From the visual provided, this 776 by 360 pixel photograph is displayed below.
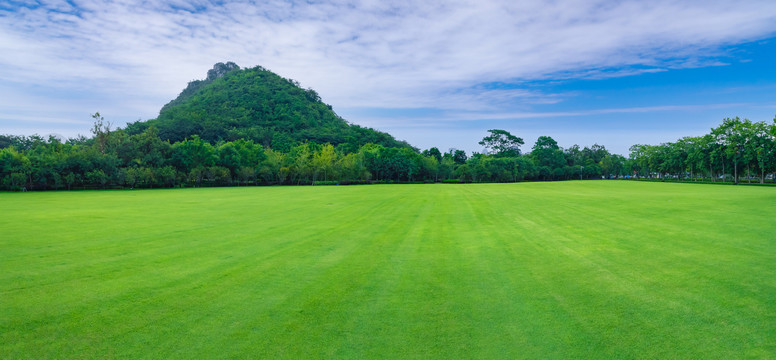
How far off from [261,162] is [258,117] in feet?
143

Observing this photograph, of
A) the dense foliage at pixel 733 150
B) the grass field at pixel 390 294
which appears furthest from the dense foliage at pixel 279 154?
the grass field at pixel 390 294

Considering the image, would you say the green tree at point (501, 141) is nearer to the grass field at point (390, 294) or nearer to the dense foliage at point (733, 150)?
Answer: the dense foliage at point (733, 150)

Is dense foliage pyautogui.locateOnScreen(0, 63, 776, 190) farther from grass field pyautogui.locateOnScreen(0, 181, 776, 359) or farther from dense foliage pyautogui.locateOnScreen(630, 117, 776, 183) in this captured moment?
grass field pyautogui.locateOnScreen(0, 181, 776, 359)

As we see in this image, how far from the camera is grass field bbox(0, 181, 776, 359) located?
4.36m

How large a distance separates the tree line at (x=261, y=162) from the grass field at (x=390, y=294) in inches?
1189

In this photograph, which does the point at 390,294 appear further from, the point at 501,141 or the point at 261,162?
the point at 501,141

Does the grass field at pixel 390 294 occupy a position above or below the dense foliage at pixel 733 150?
below

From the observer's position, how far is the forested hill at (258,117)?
96388mm

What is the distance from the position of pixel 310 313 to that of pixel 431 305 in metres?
1.79

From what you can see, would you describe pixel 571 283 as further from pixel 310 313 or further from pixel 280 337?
pixel 280 337

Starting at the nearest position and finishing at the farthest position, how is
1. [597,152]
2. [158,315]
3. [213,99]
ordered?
[158,315], [213,99], [597,152]

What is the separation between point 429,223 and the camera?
14.9 metres

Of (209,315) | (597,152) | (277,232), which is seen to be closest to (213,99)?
(277,232)

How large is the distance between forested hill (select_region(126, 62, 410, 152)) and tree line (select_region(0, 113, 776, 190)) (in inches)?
404
